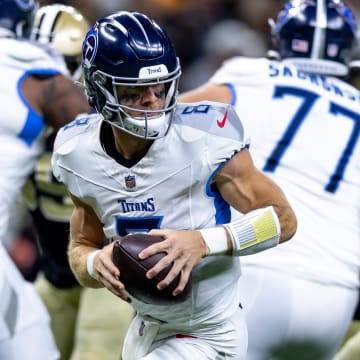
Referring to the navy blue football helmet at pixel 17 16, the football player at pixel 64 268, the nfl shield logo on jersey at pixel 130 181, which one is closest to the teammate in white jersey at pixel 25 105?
the navy blue football helmet at pixel 17 16

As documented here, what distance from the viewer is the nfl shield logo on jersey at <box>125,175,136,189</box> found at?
9.23ft

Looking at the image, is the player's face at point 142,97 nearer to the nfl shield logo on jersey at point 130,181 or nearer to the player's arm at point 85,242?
the nfl shield logo on jersey at point 130,181

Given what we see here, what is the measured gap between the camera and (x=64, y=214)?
15.9 ft

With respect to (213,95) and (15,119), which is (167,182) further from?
(15,119)

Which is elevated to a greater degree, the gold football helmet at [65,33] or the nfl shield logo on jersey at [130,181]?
the nfl shield logo on jersey at [130,181]

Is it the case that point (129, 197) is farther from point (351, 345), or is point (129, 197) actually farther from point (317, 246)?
point (351, 345)

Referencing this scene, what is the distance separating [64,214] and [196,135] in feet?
7.19

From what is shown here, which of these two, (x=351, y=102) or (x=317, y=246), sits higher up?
(x=351, y=102)

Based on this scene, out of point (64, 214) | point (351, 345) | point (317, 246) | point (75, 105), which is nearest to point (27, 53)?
point (75, 105)

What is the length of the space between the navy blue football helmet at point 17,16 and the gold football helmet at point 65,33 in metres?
0.34

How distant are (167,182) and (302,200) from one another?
100 centimetres

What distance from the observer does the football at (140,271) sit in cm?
260

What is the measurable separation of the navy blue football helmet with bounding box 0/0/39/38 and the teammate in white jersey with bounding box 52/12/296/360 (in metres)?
1.50

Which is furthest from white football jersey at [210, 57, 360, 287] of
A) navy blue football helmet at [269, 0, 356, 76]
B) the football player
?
the football player
